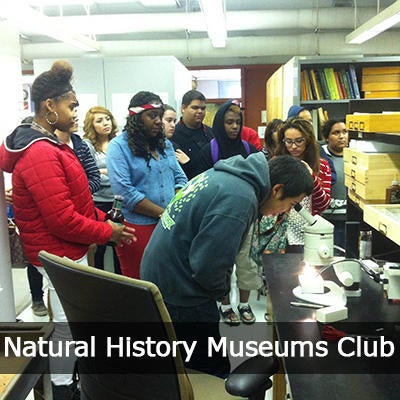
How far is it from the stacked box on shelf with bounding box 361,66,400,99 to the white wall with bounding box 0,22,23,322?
119 inches

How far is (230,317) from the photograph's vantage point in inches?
114

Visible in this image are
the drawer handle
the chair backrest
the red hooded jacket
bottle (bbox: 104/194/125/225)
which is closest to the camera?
the chair backrest

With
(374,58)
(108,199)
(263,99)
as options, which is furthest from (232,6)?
(108,199)

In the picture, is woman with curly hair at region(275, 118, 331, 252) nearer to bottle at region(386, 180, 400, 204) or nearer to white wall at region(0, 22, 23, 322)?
bottle at region(386, 180, 400, 204)

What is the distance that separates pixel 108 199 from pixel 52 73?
51.7 inches

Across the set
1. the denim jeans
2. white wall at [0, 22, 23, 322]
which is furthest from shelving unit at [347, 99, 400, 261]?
white wall at [0, 22, 23, 322]

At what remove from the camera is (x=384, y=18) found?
3754mm

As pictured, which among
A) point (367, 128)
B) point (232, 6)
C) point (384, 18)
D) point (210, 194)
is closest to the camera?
point (210, 194)

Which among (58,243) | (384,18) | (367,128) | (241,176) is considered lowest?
(58,243)

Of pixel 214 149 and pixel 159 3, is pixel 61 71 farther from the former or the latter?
pixel 159 3

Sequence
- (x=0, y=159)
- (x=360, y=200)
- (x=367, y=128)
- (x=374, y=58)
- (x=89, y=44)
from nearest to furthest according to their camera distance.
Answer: (x=367, y=128) < (x=360, y=200) < (x=0, y=159) < (x=374, y=58) < (x=89, y=44)

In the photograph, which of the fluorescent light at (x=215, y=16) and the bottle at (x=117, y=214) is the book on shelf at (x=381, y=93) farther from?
the bottle at (x=117, y=214)

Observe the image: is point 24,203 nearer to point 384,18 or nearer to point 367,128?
point 367,128

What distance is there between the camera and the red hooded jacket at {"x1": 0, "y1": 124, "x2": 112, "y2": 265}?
183 centimetres
